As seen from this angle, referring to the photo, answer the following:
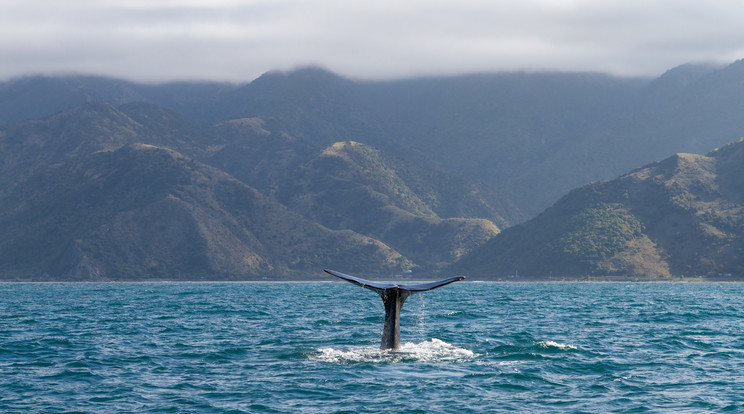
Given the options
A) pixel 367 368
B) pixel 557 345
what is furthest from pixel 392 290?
pixel 557 345

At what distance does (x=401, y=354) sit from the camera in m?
45.4

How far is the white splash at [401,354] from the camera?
43784mm

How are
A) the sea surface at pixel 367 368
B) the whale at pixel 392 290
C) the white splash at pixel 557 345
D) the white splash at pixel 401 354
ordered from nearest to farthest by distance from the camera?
the sea surface at pixel 367 368, the whale at pixel 392 290, the white splash at pixel 401 354, the white splash at pixel 557 345

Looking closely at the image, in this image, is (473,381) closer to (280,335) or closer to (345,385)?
(345,385)

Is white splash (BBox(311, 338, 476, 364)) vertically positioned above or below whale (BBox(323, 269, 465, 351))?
below

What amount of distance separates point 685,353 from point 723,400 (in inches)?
575

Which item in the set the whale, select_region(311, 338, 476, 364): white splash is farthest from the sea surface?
the whale

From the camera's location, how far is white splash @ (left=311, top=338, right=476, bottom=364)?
1724 inches

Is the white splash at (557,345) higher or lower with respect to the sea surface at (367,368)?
higher

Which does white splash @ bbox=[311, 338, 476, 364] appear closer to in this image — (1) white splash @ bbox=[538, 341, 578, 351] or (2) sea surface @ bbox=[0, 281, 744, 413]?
(2) sea surface @ bbox=[0, 281, 744, 413]

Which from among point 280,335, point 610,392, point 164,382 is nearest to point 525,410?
point 610,392

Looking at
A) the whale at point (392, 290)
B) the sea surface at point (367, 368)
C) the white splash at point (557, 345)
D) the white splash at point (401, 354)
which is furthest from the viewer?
the white splash at point (557, 345)

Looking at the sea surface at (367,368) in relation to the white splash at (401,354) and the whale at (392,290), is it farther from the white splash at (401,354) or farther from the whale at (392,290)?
the whale at (392,290)

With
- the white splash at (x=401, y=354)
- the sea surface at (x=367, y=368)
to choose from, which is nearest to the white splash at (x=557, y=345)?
the sea surface at (x=367, y=368)
